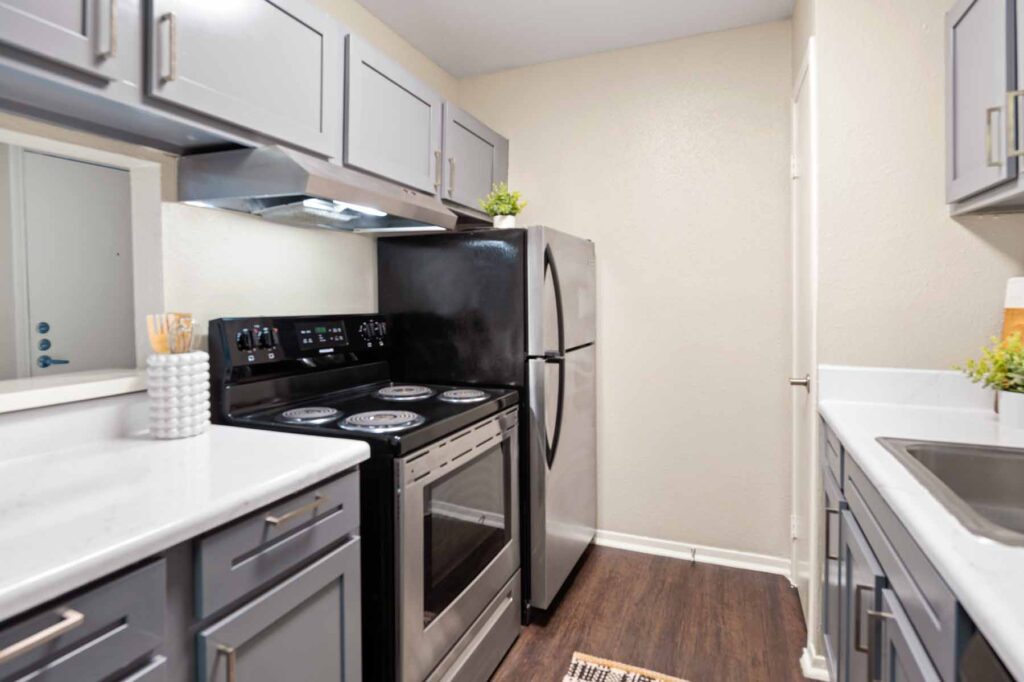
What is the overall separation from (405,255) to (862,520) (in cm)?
186

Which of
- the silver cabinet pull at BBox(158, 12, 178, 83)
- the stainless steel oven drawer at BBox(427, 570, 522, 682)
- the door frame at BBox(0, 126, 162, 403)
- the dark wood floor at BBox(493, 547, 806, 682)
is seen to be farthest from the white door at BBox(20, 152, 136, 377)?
the dark wood floor at BBox(493, 547, 806, 682)

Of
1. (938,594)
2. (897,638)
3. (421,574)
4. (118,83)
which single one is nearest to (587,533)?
(421,574)

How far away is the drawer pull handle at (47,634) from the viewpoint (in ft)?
2.22

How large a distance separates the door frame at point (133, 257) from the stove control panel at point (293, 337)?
206 mm

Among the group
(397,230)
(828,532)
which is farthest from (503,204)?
(828,532)

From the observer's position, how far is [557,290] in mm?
2338

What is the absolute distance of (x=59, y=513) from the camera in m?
0.93

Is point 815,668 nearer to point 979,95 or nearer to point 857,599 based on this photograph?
point 857,599

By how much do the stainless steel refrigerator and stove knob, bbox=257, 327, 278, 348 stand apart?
0.65 meters

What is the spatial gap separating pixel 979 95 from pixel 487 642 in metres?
2.15

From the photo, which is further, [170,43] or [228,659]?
[170,43]

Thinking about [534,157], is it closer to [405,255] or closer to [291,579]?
[405,255]

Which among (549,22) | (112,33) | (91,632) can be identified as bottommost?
(91,632)

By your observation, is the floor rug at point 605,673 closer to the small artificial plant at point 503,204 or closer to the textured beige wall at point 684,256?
the textured beige wall at point 684,256
